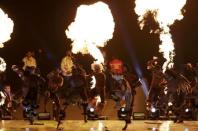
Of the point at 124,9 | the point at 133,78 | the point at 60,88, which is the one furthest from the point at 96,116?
the point at 124,9

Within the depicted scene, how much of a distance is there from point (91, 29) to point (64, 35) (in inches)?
300

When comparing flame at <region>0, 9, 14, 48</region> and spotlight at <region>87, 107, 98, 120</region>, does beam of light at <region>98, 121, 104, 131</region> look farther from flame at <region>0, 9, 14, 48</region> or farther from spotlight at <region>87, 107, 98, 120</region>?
flame at <region>0, 9, 14, 48</region>

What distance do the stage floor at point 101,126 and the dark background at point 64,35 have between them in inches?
409

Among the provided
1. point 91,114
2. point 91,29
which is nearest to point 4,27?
point 91,29

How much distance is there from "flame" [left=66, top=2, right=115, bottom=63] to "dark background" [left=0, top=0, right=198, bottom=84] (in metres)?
4.12

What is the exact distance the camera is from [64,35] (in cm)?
3766

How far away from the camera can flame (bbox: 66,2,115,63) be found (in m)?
29.7

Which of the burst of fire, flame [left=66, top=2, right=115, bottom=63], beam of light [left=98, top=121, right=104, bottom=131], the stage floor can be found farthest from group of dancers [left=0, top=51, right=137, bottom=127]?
the burst of fire

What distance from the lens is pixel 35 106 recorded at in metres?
23.9

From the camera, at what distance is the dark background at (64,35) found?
36.1 meters

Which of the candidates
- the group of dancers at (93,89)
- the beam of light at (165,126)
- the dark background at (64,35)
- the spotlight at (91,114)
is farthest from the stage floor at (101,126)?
the dark background at (64,35)

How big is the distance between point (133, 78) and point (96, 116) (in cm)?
620

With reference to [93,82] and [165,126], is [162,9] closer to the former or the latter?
[93,82]

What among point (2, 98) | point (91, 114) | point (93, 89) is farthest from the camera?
point (91, 114)
